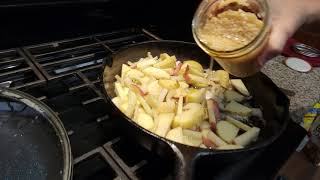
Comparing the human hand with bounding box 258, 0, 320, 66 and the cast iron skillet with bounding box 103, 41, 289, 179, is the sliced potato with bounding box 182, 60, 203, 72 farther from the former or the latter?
the human hand with bounding box 258, 0, 320, 66

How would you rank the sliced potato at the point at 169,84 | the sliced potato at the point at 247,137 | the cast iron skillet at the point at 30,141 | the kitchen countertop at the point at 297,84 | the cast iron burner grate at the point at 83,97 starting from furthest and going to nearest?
the kitchen countertop at the point at 297,84
the sliced potato at the point at 169,84
the sliced potato at the point at 247,137
the cast iron burner grate at the point at 83,97
the cast iron skillet at the point at 30,141

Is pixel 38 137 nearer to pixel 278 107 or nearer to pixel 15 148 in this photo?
pixel 15 148

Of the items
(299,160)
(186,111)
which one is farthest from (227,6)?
(299,160)

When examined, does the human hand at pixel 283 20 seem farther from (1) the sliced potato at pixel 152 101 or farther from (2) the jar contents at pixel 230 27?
(1) the sliced potato at pixel 152 101

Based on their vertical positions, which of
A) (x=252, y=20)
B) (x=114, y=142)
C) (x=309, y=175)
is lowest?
(x=309, y=175)

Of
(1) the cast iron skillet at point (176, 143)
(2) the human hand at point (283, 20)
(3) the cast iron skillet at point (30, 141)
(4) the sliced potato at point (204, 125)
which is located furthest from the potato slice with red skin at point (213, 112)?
(3) the cast iron skillet at point (30, 141)

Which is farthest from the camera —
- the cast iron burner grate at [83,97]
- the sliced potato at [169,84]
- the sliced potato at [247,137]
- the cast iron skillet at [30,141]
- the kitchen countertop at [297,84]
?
the kitchen countertop at [297,84]

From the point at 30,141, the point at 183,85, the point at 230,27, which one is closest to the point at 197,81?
the point at 183,85

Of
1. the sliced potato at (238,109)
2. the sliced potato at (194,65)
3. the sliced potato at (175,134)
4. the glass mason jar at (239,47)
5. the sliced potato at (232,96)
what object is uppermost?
the glass mason jar at (239,47)
